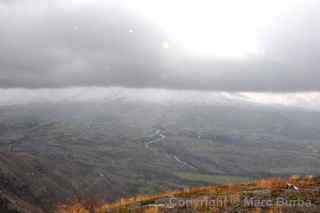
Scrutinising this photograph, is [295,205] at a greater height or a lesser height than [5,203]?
greater

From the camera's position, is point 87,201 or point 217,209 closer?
point 217,209

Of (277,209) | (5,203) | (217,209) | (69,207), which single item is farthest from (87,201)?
(5,203)

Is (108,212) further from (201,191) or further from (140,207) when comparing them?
(201,191)

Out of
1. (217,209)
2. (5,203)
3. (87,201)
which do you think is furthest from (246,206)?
(5,203)

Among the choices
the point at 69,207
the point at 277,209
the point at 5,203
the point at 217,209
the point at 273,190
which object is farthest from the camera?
the point at 5,203

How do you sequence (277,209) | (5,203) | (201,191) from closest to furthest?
(277,209) → (201,191) → (5,203)

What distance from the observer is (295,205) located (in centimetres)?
1304

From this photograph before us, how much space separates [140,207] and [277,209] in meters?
6.48

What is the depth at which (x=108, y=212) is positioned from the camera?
14.6 metres

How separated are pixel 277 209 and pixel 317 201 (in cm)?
235

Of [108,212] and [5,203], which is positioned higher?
[108,212]

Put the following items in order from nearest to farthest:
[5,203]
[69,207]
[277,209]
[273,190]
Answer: [277,209], [69,207], [273,190], [5,203]

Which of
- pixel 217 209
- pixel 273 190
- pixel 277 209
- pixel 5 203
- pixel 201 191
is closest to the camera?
pixel 277 209

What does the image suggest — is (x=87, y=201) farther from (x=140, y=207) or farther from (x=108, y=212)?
(x=140, y=207)
